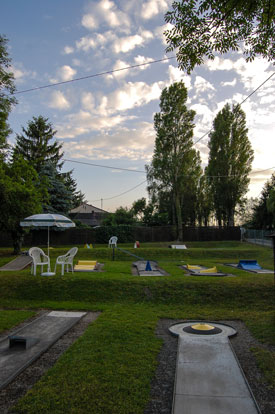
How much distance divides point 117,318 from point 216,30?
5.78 m

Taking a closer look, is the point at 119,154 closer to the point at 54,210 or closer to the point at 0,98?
the point at 54,210

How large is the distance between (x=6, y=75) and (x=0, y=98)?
1.01 m

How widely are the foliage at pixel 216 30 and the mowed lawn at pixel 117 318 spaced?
4.84 meters

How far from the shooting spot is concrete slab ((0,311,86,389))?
396 cm

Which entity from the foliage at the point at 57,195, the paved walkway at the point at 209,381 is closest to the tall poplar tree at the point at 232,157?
the foliage at the point at 57,195

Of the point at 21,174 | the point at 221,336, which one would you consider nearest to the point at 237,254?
the point at 21,174

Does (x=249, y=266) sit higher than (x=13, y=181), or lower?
lower

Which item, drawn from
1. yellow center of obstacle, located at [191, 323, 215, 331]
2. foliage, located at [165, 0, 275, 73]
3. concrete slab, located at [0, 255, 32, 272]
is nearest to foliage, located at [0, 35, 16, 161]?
concrete slab, located at [0, 255, 32, 272]

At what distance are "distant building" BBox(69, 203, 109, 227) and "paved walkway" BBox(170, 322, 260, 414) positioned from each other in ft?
157

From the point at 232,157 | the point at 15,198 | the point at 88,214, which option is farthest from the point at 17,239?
the point at 88,214

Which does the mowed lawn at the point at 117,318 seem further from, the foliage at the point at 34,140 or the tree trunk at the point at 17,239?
the foliage at the point at 34,140

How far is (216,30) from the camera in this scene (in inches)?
194

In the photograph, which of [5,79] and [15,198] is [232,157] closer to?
[15,198]

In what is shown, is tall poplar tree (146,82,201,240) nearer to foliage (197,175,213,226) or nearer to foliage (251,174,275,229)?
foliage (197,175,213,226)
